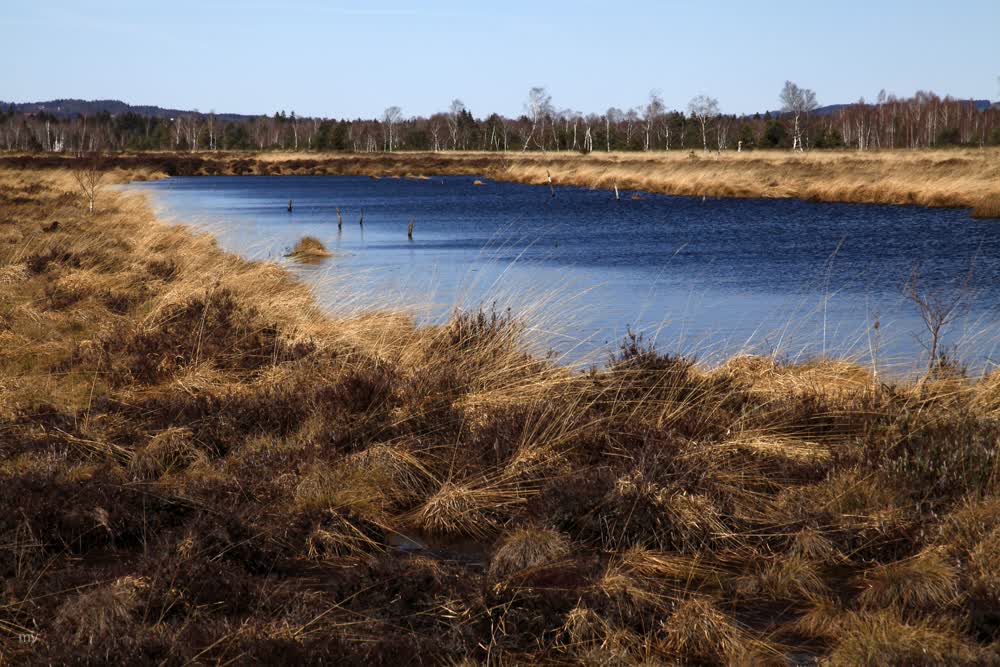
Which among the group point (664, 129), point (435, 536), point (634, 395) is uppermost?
point (664, 129)

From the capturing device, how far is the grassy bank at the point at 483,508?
4.11m

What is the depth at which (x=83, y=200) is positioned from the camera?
32781 mm

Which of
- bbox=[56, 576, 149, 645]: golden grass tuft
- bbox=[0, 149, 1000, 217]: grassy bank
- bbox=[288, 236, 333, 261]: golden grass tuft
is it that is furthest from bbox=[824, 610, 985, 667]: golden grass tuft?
bbox=[0, 149, 1000, 217]: grassy bank

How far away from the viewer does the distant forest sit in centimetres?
11381

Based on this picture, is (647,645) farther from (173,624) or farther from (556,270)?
(556,270)

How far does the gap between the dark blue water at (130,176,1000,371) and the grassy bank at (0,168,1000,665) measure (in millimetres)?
1918

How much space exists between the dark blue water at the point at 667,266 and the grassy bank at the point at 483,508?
1918mm

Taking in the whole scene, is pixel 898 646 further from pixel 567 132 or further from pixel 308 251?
pixel 567 132

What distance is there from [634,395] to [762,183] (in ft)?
160

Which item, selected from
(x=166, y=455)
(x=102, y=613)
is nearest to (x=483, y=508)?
(x=166, y=455)

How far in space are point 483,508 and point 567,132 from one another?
414ft

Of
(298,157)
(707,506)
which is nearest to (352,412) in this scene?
(707,506)

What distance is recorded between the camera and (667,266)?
2539 cm

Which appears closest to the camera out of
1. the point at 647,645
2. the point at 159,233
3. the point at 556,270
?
the point at 647,645
